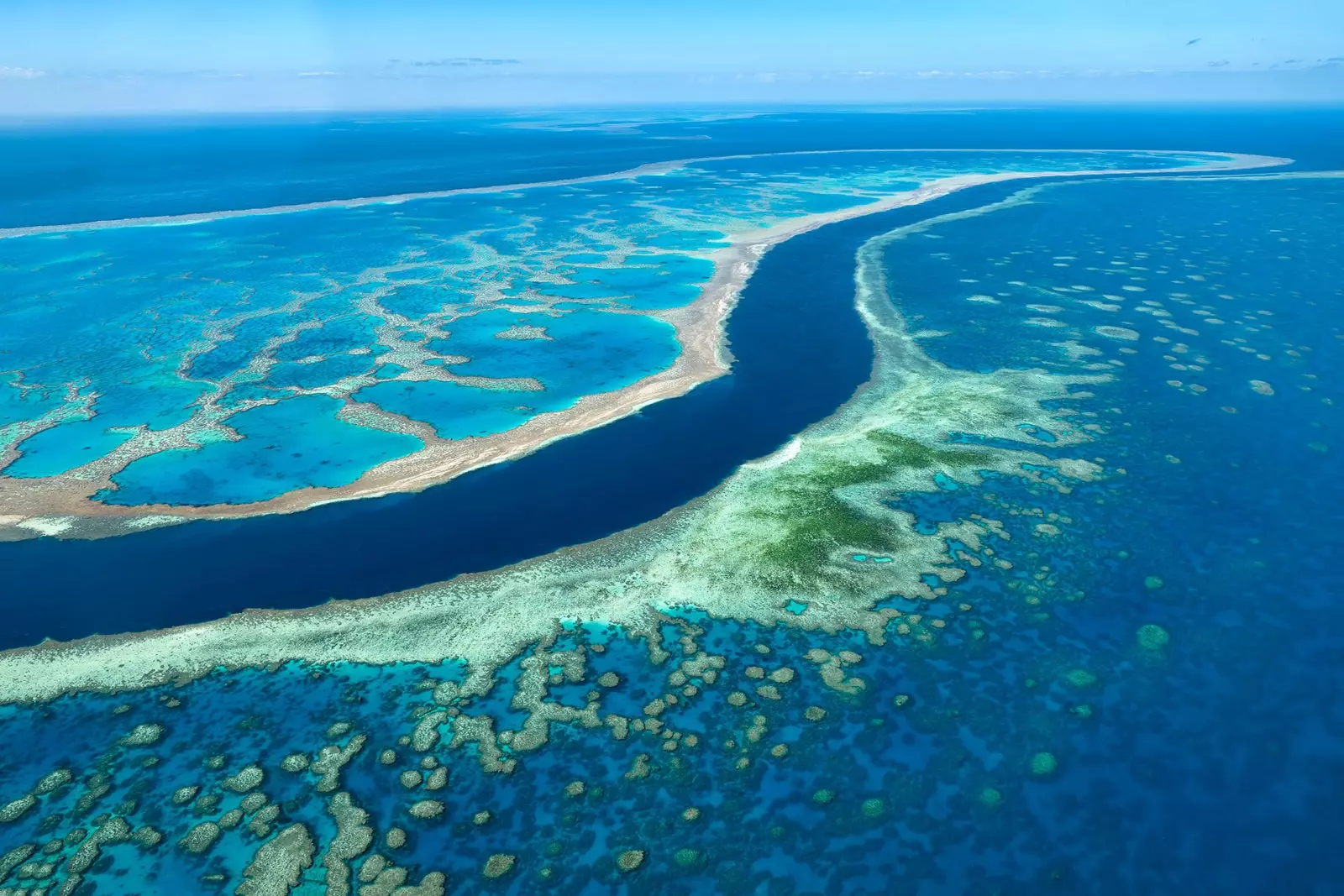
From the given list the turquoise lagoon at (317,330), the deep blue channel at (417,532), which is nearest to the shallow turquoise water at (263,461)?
the turquoise lagoon at (317,330)

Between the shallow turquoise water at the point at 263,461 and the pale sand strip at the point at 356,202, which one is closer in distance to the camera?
the shallow turquoise water at the point at 263,461

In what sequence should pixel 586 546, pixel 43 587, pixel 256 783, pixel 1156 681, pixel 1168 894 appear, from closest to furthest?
1. pixel 1168 894
2. pixel 256 783
3. pixel 1156 681
4. pixel 43 587
5. pixel 586 546

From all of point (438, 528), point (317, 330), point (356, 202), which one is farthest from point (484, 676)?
point (356, 202)

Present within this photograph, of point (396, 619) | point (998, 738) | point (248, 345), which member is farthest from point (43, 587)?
point (998, 738)

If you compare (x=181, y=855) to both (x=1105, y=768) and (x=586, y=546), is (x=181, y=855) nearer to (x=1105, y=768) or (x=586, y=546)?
(x=586, y=546)

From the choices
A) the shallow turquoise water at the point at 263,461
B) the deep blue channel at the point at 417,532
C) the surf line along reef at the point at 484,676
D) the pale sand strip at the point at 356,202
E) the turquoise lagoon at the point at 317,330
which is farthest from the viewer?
the pale sand strip at the point at 356,202

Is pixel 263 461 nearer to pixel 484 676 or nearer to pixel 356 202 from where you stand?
pixel 484 676

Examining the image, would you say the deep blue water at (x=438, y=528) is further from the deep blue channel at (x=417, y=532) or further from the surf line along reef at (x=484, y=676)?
the surf line along reef at (x=484, y=676)
